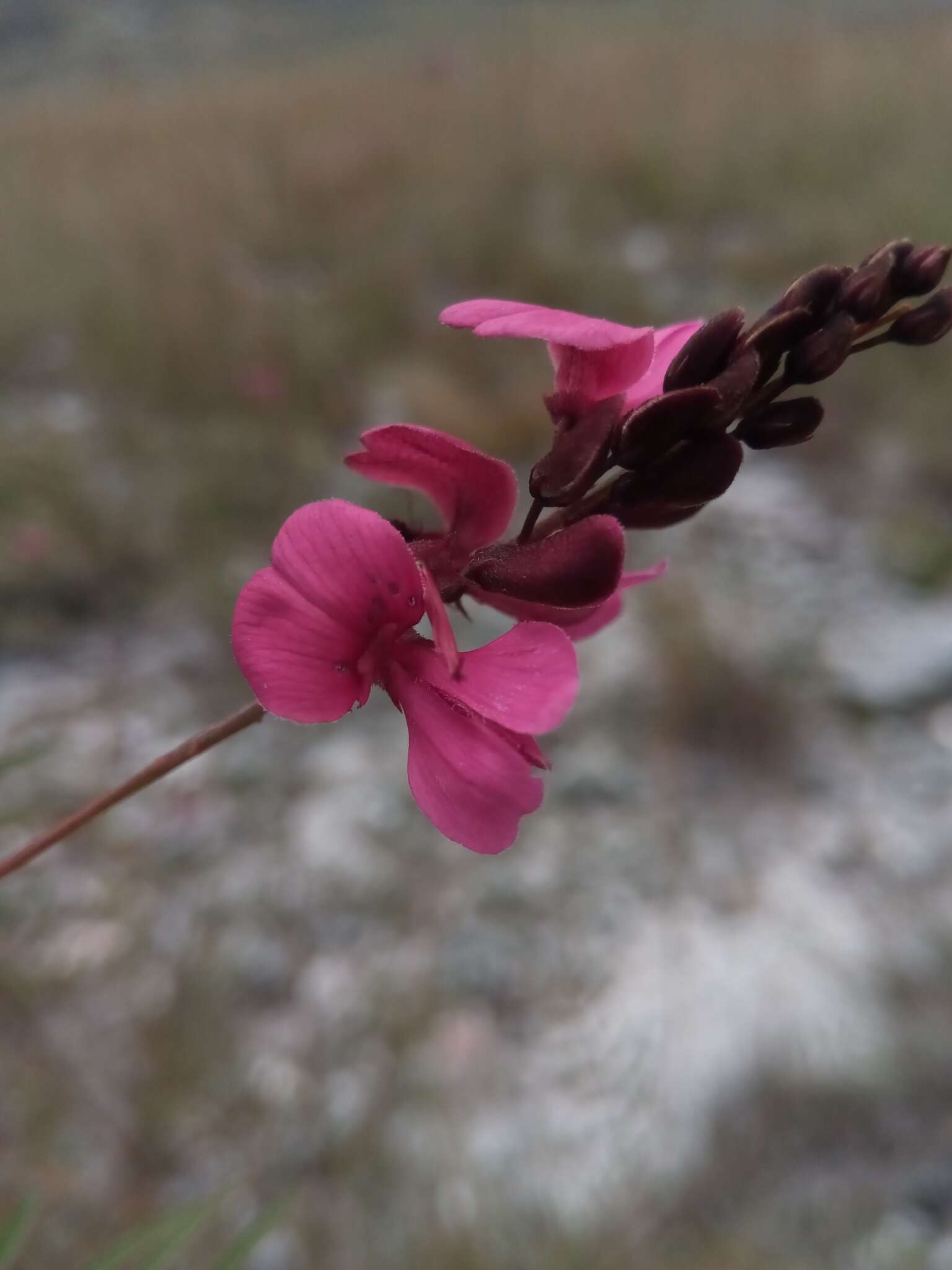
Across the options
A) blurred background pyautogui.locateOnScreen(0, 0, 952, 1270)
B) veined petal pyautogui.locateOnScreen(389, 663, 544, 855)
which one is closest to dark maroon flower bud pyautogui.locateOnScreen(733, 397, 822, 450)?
veined petal pyautogui.locateOnScreen(389, 663, 544, 855)

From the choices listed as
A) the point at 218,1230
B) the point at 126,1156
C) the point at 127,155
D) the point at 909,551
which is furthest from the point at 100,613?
the point at 127,155

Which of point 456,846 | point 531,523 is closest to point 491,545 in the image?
point 531,523

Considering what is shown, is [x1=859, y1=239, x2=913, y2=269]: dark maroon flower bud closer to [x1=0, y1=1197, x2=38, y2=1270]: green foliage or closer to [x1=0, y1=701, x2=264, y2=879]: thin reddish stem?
[x1=0, y1=701, x2=264, y2=879]: thin reddish stem

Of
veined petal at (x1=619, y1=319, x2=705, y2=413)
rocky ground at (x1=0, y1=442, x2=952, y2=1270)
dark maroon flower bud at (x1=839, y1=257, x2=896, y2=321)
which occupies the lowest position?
rocky ground at (x1=0, y1=442, x2=952, y2=1270)

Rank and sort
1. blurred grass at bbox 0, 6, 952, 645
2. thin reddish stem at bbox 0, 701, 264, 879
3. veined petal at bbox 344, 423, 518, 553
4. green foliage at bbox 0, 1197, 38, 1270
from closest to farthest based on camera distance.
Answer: thin reddish stem at bbox 0, 701, 264, 879, veined petal at bbox 344, 423, 518, 553, green foliage at bbox 0, 1197, 38, 1270, blurred grass at bbox 0, 6, 952, 645

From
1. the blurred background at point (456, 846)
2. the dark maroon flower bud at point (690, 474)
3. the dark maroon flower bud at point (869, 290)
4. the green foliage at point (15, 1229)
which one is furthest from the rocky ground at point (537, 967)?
the dark maroon flower bud at point (869, 290)

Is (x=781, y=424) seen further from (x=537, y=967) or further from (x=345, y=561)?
(x=537, y=967)

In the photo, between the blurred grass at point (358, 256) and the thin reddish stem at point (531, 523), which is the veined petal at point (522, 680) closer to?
the thin reddish stem at point (531, 523)

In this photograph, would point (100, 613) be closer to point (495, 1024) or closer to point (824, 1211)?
point (495, 1024)
